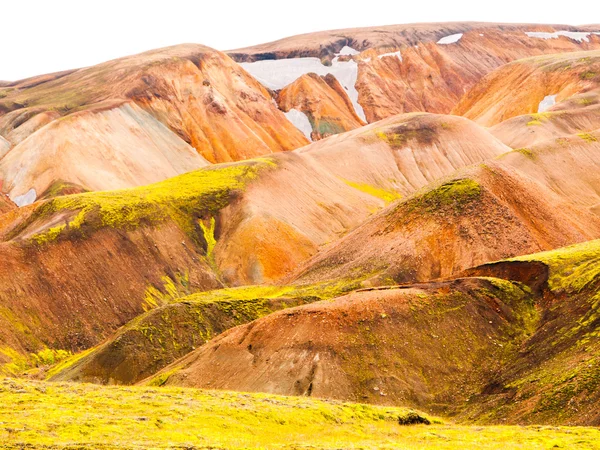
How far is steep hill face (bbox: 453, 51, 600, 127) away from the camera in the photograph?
152 metres

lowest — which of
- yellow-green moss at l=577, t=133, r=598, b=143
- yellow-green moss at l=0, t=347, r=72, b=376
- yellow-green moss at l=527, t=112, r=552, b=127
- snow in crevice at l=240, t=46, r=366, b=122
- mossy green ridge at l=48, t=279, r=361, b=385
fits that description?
yellow-green moss at l=527, t=112, r=552, b=127

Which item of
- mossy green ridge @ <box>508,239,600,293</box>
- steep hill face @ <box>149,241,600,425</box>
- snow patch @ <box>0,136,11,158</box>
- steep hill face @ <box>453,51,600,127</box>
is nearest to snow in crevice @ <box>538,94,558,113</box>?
steep hill face @ <box>453,51,600,127</box>

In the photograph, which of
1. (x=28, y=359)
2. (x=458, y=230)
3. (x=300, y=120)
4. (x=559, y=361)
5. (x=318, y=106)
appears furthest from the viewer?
(x=318, y=106)

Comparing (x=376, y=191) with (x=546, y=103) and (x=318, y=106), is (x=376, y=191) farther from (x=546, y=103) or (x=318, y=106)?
(x=318, y=106)

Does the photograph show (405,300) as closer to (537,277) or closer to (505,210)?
(537,277)

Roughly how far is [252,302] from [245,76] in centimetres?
11414

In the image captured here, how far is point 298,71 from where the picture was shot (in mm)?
183625

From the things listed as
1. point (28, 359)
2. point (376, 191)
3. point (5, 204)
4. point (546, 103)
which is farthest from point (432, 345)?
point (546, 103)

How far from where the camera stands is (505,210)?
211 feet

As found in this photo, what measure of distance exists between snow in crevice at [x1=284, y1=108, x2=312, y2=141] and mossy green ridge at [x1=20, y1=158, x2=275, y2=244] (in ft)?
225

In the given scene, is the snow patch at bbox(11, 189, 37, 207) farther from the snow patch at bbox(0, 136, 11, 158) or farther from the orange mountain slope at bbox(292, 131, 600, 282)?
the orange mountain slope at bbox(292, 131, 600, 282)

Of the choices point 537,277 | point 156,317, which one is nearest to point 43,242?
point 156,317

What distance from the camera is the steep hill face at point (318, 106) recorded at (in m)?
164

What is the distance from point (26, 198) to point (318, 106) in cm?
7927
